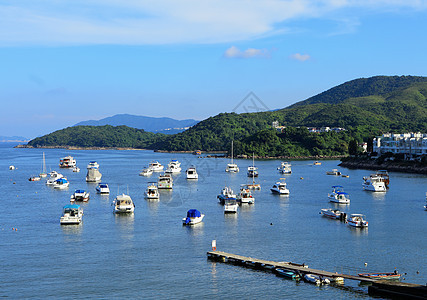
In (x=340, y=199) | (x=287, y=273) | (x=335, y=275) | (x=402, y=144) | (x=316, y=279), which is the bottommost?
(x=316, y=279)

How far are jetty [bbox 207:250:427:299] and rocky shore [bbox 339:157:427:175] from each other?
9047cm

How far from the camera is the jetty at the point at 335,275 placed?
93.0 ft

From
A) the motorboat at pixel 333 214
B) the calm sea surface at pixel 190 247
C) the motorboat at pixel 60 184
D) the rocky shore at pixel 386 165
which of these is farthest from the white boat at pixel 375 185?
the motorboat at pixel 60 184

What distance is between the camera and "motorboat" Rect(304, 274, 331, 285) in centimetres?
3098

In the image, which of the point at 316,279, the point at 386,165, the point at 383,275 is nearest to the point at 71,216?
the point at 316,279

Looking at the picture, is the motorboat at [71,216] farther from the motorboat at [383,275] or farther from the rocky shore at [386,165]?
the rocky shore at [386,165]

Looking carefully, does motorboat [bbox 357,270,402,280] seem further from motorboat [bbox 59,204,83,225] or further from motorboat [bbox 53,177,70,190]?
motorboat [bbox 53,177,70,190]

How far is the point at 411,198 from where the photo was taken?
231ft

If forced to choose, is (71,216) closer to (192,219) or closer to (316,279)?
(192,219)

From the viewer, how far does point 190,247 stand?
129 ft

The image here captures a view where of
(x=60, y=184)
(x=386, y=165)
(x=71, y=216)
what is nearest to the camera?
(x=71, y=216)

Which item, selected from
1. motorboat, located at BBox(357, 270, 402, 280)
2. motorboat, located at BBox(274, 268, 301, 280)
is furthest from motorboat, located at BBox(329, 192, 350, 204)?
motorboat, located at BBox(274, 268, 301, 280)

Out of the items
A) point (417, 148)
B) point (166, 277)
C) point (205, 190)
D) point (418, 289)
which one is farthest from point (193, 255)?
point (417, 148)

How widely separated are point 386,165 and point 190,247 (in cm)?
9832
